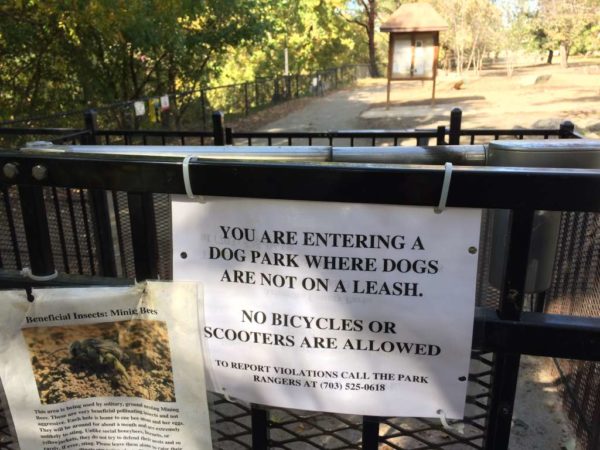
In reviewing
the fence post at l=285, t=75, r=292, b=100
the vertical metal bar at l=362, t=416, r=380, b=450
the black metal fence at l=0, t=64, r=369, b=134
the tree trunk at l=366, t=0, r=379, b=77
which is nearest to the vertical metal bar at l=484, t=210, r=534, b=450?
the vertical metal bar at l=362, t=416, r=380, b=450

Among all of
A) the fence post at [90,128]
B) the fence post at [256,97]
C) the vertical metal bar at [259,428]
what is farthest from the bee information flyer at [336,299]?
the fence post at [256,97]

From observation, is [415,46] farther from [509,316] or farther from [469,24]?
[469,24]

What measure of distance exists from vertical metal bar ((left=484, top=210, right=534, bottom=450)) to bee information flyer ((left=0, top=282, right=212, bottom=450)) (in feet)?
2.61

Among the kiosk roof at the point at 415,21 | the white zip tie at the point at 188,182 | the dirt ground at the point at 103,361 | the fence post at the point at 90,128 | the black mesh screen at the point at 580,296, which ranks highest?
the kiosk roof at the point at 415,21

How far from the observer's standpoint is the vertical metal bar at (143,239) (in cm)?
147

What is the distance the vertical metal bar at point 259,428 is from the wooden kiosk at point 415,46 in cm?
1661

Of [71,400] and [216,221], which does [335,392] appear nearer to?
[216,221]

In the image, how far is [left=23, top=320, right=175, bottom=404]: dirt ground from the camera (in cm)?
149

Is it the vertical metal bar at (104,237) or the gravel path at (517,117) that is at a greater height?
the vertical metal bar at (104,237)

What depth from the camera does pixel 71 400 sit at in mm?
1597

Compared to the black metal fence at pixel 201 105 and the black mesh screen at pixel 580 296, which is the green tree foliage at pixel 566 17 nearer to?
the black metal fence at pixel 201 105

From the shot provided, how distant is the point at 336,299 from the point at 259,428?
55 centimetres

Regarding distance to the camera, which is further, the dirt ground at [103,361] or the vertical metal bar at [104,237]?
the vertical metal bar at [104,237]

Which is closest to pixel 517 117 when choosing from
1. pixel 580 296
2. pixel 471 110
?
pixel 471 110
